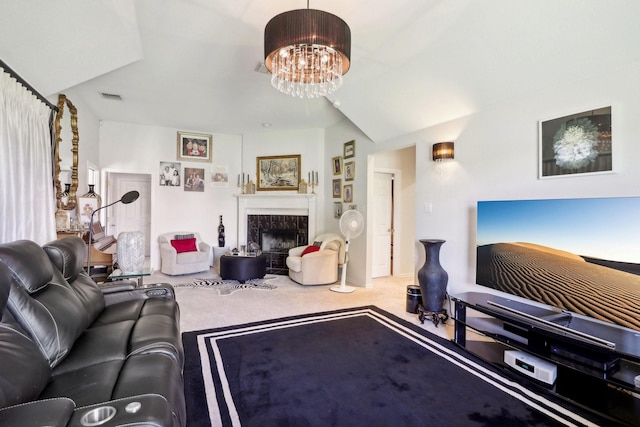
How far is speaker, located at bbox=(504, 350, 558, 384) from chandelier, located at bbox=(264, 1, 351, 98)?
2528 millimetres

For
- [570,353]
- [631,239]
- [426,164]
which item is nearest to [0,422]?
[570,353]

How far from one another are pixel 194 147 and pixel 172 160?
50 centimetres

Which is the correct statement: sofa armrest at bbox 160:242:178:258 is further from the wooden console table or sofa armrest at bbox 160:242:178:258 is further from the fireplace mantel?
the wooden console table

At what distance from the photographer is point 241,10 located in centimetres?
258

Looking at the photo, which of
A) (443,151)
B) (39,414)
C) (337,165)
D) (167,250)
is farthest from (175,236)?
(39,414)

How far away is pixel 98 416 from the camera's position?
2.96 ft

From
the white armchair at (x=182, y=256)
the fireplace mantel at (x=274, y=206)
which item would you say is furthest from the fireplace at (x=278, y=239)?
the white armchair at (x=182, y=256)

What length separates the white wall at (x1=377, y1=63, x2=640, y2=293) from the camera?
212cm

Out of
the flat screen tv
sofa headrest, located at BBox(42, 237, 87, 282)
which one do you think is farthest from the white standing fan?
sofa headrest, located at BBox(42, 237, 87, 282)

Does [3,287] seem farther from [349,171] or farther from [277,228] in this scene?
[277,228]

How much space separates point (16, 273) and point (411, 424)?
2.23 meters

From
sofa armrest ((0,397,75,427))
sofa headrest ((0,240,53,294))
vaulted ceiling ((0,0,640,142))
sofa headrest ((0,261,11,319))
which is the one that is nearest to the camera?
sofa armrest ((0,397,75,427))

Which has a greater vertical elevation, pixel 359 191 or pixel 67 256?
pixel 359 191

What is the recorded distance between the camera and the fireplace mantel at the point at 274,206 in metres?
6.02
